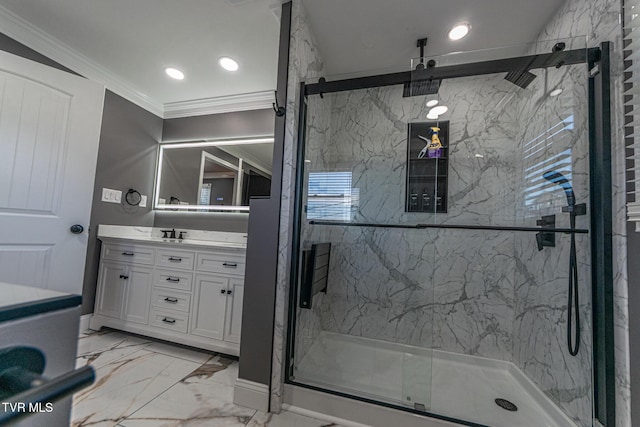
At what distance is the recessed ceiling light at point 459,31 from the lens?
1.75 meters

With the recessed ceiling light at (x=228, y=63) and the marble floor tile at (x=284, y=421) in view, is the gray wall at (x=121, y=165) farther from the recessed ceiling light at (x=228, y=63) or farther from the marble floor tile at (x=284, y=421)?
the marble floor tile at (x=284, y=421)

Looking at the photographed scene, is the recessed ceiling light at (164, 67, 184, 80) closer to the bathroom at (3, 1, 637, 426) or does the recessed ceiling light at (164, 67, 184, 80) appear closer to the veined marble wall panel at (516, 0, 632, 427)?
the bathroom at (3, 1, 637, 426)

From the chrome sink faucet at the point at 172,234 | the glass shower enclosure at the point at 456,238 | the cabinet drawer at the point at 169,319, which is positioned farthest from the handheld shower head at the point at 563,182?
the chrome sink faucet at the point at 172,234

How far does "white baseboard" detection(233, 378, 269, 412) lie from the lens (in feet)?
4.67

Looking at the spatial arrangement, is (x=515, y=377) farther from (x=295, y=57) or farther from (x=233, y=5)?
(x=233, y=5)

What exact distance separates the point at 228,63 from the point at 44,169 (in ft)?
5.15

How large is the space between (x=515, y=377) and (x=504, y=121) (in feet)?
6.46

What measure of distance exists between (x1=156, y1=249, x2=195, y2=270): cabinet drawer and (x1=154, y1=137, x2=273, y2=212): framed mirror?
685 mm

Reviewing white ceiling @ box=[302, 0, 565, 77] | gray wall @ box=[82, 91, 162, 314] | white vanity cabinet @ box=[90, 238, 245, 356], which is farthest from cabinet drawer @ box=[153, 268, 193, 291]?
white ceiling @ box=[302, 0, 565, 77]

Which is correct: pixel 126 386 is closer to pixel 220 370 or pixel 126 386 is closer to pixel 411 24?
pixel 220 370

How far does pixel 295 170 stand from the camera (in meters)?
1.58

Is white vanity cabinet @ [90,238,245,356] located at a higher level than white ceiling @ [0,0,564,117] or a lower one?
lower

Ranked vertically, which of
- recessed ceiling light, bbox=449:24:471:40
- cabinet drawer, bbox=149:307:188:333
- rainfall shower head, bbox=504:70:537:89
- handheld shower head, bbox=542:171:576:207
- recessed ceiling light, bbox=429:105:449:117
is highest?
recessed ceiling light, bbox=449:24:471:40

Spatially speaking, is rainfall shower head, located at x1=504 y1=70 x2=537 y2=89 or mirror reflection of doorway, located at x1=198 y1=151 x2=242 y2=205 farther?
mirror reflection of doorway, located at x1=198 y1=151 x2=242 y2=205
